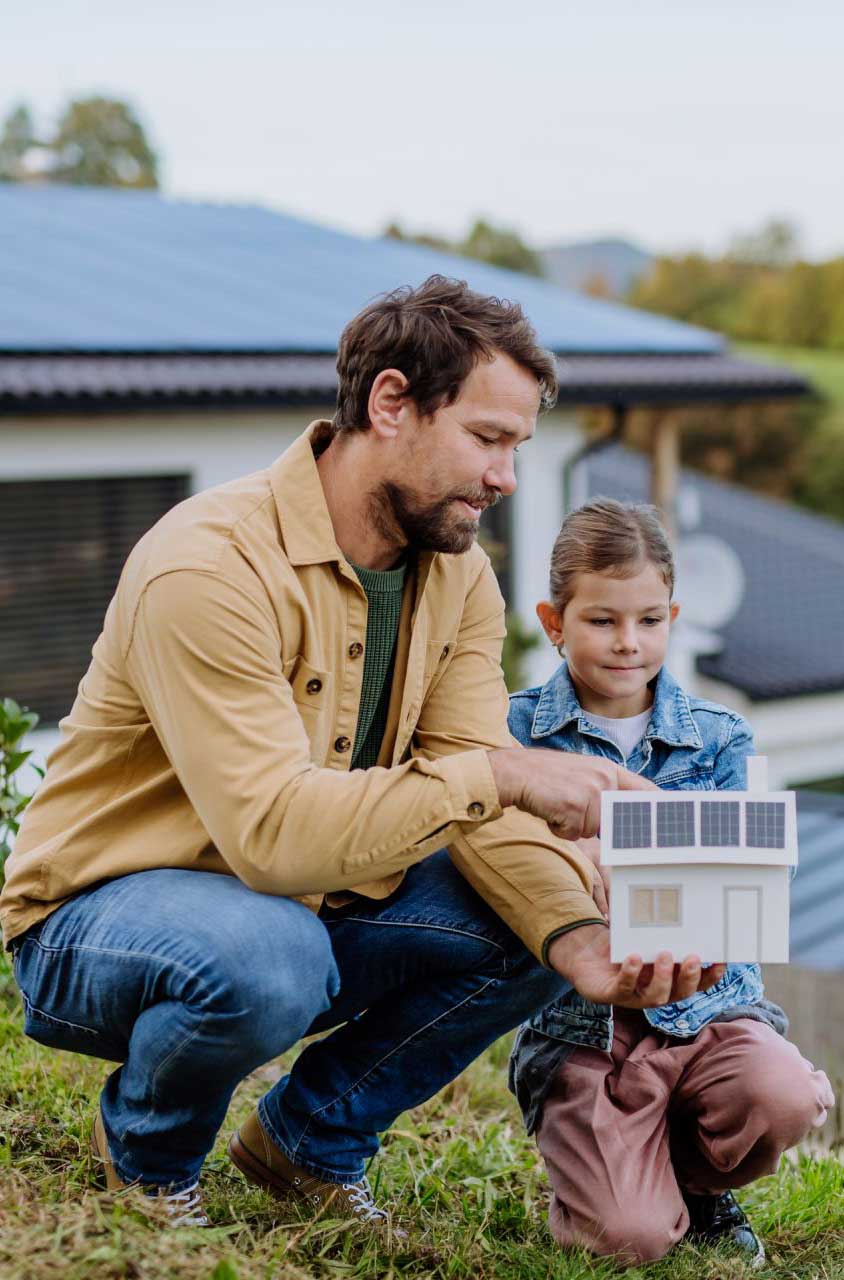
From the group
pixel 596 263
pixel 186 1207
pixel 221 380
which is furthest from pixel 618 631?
pixel 596 263

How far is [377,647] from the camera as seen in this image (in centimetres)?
303

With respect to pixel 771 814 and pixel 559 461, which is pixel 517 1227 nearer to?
pixel 771 814

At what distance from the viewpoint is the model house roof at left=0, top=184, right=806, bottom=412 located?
10.1 m

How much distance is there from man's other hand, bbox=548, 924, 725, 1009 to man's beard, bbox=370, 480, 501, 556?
740 millimetres

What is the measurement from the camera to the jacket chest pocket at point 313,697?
285cm

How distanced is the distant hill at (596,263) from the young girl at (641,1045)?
150ft

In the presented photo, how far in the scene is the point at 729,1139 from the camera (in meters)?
2.98

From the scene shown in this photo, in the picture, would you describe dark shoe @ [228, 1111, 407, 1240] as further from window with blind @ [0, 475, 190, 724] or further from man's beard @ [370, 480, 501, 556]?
window with blind @ [0, 475, 190, 724]

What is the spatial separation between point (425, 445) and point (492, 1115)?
75.5 inches

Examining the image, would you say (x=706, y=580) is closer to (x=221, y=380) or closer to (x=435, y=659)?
(x=221, y=380)

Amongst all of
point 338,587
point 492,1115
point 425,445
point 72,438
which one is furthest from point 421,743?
point 72,438

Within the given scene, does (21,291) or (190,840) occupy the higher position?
(21,291)

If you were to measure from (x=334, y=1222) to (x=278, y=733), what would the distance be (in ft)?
2.97

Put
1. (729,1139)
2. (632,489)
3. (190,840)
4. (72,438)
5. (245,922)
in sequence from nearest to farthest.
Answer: (245,922) < (190,840) < (729,1139) < (72,438) < (632,489)
